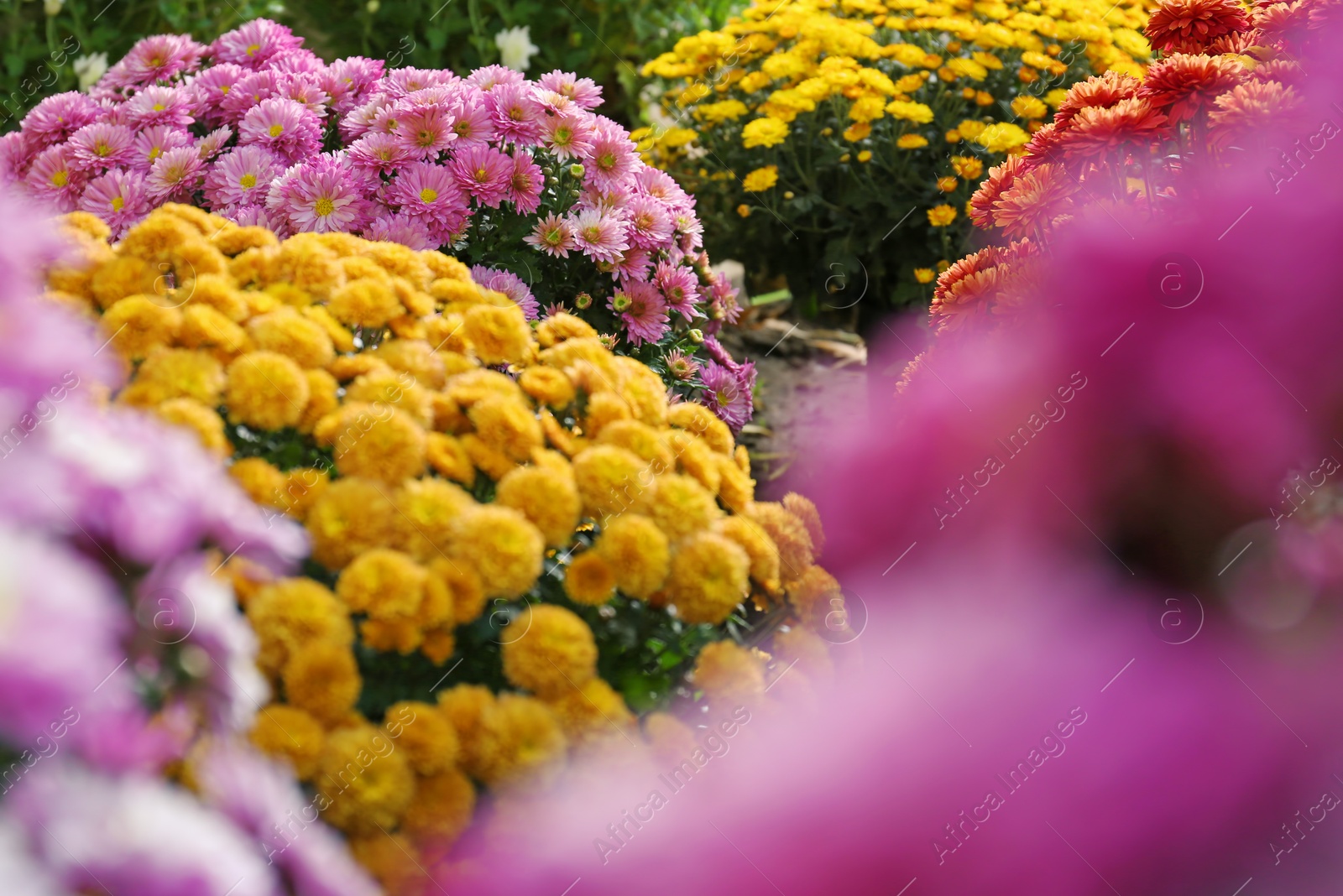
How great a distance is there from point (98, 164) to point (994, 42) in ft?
8.74

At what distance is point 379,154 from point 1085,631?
1738mm

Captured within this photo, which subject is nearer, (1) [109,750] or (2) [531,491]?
(1) [109,750]

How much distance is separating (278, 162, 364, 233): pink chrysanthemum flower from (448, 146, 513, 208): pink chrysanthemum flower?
0.70ft

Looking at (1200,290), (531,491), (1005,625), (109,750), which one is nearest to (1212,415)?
(1200,290)

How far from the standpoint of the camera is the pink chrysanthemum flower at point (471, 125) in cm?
204

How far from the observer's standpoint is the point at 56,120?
7.45 ft

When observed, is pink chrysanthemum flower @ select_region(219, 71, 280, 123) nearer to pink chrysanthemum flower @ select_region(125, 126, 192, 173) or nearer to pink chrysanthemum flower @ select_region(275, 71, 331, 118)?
pink chrysanthemum flower @ select_region(275, 71, 331, 118)

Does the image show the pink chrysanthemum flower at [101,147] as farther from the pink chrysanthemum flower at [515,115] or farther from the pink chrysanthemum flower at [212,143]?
the pink chrysanthemum flower at [515,115]

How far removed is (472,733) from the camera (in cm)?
92

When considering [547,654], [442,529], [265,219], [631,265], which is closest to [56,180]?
[265,219]

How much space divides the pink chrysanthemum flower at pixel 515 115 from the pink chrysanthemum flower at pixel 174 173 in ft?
2.04

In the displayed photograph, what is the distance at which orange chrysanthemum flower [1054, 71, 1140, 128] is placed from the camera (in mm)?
1674

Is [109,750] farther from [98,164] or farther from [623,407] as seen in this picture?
[98,164]

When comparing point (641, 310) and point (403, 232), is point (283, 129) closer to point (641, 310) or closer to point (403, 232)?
point (403, 232)
